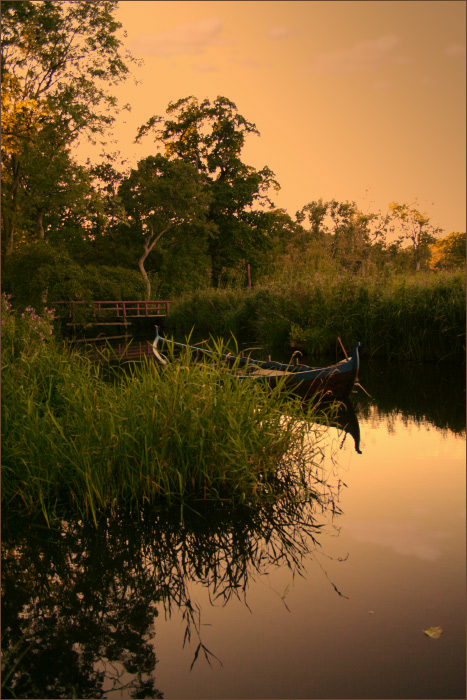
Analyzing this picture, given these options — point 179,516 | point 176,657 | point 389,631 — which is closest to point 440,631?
point 389,631

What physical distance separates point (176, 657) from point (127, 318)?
2604 centimetres

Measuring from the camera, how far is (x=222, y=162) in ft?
120

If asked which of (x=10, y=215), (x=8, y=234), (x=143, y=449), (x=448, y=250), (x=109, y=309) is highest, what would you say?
(x=10, y=215)

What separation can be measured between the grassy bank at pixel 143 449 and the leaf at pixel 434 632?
160cm

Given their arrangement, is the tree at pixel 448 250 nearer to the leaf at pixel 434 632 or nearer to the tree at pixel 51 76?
the tree at pixel 51 76

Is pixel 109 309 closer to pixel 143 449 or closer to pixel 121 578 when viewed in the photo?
pixel 143 449

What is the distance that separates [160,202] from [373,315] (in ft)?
73.5

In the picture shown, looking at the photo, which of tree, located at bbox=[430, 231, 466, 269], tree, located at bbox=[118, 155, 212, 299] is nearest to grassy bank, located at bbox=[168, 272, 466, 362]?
tree, located at bbox=[118, 155, 212, 299]

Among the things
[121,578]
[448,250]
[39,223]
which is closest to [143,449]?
[121,578]

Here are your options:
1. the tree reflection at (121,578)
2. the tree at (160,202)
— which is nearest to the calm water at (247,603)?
the tree reflection at (121,578)

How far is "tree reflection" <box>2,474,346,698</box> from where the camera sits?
2.51m

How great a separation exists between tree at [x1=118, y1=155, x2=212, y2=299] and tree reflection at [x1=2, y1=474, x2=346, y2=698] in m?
27.7

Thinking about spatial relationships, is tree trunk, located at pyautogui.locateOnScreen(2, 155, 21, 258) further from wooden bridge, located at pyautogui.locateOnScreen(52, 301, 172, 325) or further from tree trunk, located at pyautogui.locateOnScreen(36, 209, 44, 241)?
wooden bridge, located at pyautogui.locateOnScreen(52, 301, 172, 325)

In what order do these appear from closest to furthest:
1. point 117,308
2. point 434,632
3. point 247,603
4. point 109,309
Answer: point 434,632 < point 247,603 < point 109,309 < point 117,308
